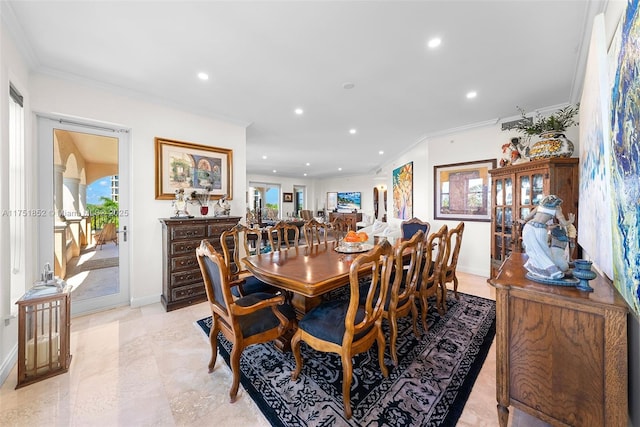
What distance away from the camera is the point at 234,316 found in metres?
1.50

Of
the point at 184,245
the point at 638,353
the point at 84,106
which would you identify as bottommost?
the point at 638,353

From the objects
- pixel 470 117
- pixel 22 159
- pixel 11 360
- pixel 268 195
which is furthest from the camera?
pixel 268 195

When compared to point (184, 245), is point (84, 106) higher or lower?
higher

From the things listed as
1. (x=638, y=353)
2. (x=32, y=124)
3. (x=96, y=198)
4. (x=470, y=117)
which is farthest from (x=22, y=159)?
(x=470, y=117)

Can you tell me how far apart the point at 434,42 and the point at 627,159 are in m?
1.60

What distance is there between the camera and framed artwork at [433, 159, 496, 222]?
159 inches

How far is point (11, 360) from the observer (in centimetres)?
186

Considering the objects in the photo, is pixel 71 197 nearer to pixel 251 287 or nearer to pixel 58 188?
pixel 58 188

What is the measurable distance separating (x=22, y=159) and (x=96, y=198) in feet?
2.61

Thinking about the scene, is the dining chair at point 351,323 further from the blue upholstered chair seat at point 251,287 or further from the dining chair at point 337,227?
the dining chair at point 337,227

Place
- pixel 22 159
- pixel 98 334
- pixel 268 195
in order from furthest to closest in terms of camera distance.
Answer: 1. pixel 268 195
2. pixel 98 334
3. pixel 22 159

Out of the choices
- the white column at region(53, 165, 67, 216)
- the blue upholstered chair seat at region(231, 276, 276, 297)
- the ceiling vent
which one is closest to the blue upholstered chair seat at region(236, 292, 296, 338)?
the blue upholstered chair seat at region(231, 276, 276, 297)

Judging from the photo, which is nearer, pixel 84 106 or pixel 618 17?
pixel 618 17

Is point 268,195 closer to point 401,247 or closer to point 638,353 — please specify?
point 401,247
